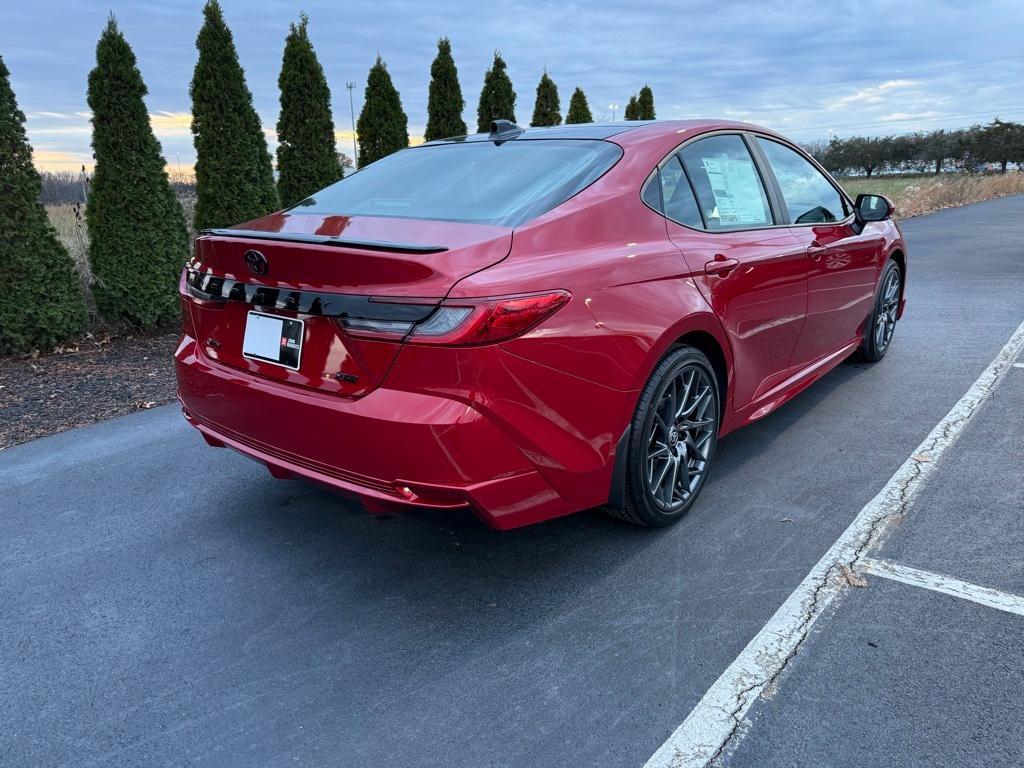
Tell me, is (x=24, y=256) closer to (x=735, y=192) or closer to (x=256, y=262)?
(x=256, y=262)

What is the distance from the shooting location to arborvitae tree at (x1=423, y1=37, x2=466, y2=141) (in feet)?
46.9

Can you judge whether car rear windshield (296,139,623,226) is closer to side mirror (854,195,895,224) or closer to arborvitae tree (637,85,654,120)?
side mirror (854,195,895,224)

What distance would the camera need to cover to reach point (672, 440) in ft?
9.98

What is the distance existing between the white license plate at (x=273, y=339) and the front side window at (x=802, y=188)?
106 inches

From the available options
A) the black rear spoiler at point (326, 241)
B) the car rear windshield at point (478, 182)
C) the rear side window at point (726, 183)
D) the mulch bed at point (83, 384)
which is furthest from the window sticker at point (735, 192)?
the mulch bed at point (83, 384)

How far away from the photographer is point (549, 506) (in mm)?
2506

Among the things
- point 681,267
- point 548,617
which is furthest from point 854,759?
point 681,267

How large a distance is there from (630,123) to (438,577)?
2.22 m

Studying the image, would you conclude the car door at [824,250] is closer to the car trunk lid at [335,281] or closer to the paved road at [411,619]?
the paved road at [411,619]

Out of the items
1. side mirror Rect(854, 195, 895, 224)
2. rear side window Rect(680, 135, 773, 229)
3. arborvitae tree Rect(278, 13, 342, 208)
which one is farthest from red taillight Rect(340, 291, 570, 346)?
arborvitae tree Rect(278, 13, 342, 208)

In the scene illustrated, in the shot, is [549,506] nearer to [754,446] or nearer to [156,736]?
[156,736]

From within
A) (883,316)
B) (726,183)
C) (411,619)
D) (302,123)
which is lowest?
(411,619)

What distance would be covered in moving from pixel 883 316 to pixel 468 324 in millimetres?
4344

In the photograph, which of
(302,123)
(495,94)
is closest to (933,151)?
(495,94)
